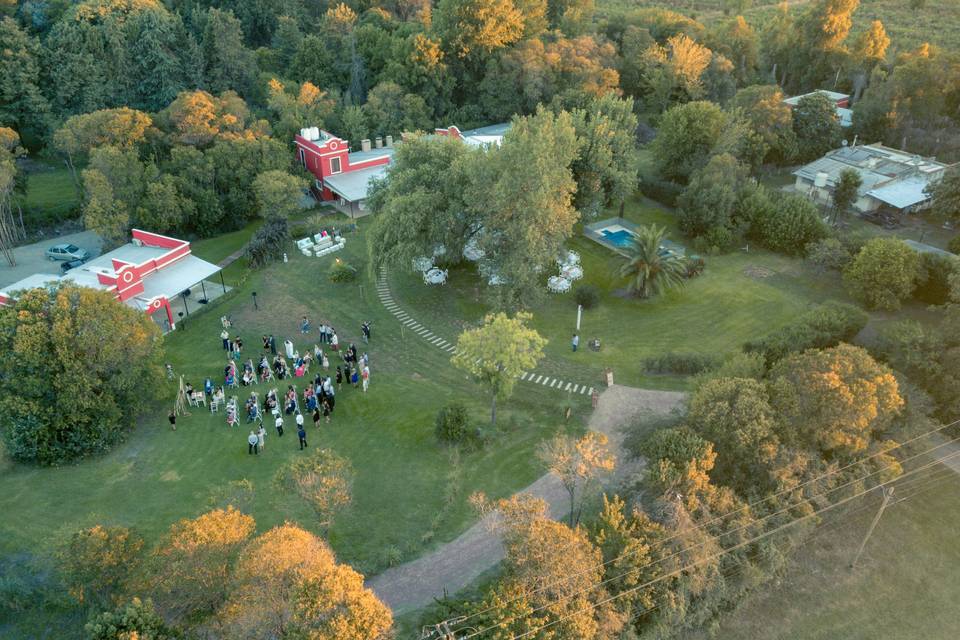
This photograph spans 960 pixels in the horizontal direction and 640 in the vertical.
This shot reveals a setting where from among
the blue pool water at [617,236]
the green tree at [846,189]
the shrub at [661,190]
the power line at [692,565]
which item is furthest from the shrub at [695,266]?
the power line at [692,565]

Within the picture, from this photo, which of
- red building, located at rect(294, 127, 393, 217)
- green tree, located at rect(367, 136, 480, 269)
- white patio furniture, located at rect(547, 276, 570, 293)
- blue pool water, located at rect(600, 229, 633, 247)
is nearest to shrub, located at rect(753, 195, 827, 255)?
blue pool water, located at rect(600, 229, 633, 247)

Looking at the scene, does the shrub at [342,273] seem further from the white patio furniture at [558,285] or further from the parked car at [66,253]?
the parked car at [66,253]

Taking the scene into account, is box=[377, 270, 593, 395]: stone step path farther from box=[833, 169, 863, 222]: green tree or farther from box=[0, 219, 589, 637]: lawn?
box=[833, 169, 863, 222]: green tree

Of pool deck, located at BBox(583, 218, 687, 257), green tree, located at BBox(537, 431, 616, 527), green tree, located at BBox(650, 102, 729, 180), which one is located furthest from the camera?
green tree, located at BBox(650, 102, 729, 180)

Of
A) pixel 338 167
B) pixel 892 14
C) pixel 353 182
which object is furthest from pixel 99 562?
pixel 892 14

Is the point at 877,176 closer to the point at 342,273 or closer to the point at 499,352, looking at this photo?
the point at 499,352

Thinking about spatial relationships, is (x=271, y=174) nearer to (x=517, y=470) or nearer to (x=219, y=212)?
(x=219, y=212)
